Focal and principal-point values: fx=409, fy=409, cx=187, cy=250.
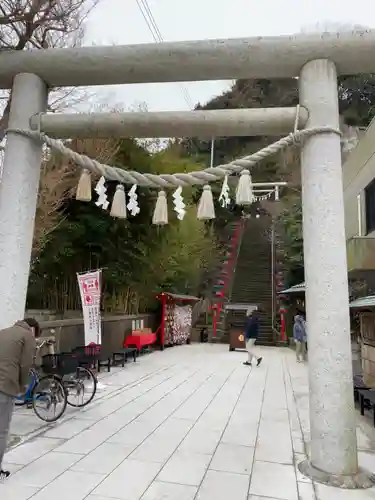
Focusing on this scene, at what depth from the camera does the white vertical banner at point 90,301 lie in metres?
8.73

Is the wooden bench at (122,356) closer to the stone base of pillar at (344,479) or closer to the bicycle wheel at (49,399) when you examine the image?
the bicycle wheel at (49,399)

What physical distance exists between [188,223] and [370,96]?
72.6 ft

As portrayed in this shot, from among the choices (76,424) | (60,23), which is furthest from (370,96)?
(76,424)

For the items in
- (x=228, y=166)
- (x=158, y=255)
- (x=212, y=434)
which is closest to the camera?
(x=228, y=166)

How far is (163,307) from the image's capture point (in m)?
15.3

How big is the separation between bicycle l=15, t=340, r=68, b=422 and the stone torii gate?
1679 millimetres

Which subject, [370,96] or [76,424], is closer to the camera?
[76,424]

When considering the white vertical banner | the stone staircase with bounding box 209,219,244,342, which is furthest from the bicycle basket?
the stone staircase with bounding box 209,219,244,342

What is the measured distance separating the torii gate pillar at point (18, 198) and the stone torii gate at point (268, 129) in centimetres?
1

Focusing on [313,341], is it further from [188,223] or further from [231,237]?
[231,237]

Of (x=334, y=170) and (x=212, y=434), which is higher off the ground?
(x=334, y=170)

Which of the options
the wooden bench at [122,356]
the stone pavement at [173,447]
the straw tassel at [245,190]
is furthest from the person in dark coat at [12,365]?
the wooden bench at [122,356]

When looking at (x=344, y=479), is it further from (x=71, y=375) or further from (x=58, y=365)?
(x=71, y=375)

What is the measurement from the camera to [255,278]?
24125 mm
